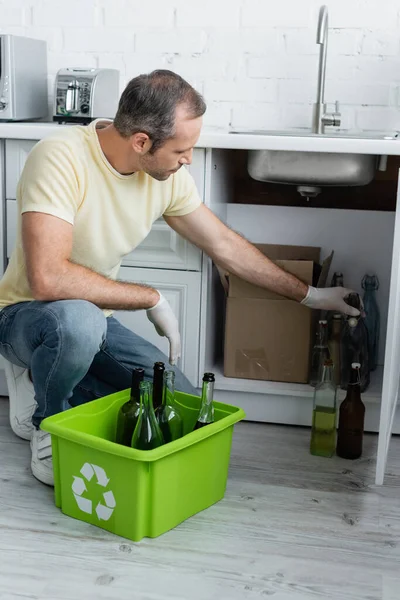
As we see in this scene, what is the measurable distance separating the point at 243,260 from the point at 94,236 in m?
0.45

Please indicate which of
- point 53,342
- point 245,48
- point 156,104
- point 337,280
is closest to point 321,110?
point 245,48

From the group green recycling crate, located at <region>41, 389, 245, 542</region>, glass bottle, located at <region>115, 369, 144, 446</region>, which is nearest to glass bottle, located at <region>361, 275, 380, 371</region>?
Answer: green recycling crate, located at <region>41, 389, 245, 542</region>

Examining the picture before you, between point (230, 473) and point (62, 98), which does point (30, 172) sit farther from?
point (230, 473)

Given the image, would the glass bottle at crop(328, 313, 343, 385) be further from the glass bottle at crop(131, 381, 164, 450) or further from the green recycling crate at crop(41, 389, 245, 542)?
the glass bottle at crop(131, 381, 164, 450)

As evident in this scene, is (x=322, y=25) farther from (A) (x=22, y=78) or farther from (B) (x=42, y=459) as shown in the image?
(B) (x=42, y=459)

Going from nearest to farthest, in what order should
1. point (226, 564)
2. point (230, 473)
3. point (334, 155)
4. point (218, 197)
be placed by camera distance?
1. point (226, 564)
2. point (230, 473)
3. point (334, 155)
4. point (218, 197)

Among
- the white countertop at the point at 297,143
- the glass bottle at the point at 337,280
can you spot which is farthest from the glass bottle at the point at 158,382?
the glass bottle at the point at 337,280

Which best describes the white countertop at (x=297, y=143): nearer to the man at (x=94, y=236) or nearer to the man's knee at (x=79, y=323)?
the man at (x=94, y=236)

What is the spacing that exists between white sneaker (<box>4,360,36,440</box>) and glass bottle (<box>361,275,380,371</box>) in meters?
1.04

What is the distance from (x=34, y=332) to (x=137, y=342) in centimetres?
34

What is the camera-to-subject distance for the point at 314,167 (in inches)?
90.7

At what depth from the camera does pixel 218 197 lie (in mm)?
2537

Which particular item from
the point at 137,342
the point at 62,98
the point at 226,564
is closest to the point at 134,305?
the point at 137,342

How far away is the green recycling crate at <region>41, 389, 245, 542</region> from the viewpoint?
67.4 inches
